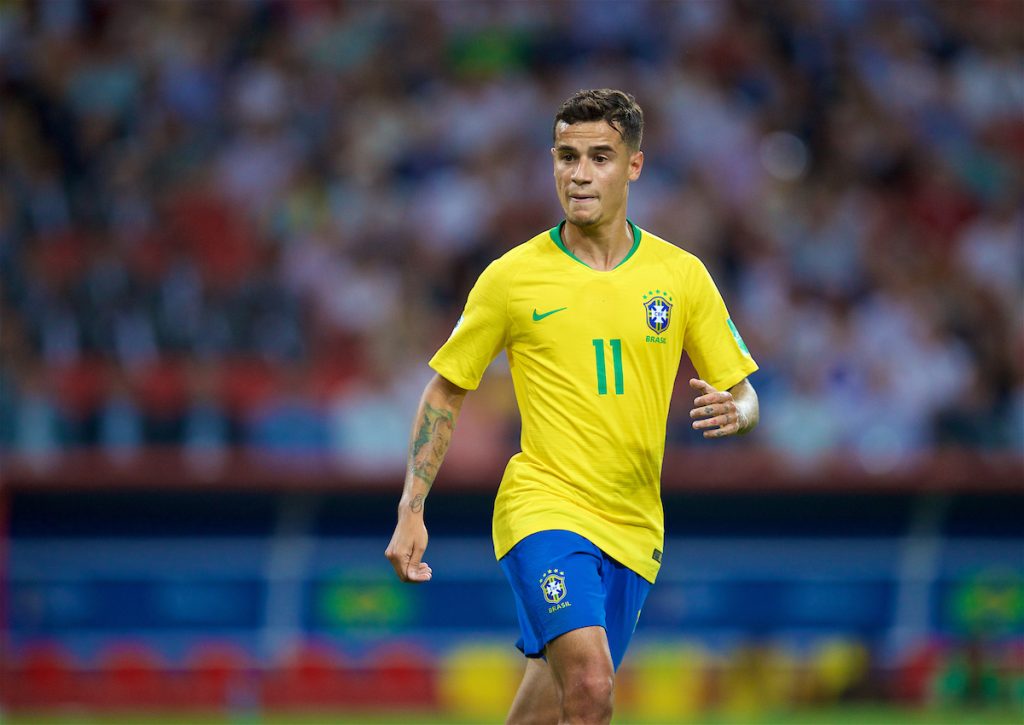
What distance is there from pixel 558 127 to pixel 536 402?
106 centimetres

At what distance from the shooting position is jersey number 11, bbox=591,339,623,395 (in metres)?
6.32

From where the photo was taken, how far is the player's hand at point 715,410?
19.5 feet

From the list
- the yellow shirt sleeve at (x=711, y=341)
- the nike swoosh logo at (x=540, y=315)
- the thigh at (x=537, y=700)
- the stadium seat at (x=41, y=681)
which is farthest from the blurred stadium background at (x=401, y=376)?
the nike swoosh logo at (x=540, y=315)

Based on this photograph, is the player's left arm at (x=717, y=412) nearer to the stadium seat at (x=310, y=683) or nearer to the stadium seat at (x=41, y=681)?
the stadium seat at (x=310, y=683)

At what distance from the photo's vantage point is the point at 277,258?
1449 cm

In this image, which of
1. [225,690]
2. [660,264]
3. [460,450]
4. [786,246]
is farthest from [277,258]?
[660,264]

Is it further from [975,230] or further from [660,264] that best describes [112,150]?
[660,264]

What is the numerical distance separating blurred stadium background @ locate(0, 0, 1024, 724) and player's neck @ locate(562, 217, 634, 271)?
690 centimetres

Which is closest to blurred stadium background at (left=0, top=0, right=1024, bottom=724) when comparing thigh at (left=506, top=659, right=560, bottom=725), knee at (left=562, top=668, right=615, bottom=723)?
thigh at (left=506, top=659, right=560, bottom=725)

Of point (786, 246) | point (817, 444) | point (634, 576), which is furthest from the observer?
point (786, 246)

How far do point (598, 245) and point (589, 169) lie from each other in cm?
34

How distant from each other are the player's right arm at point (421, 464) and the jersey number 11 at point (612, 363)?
1.74ft

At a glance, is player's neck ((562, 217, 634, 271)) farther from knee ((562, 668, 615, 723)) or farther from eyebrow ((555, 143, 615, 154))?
knee ((562, 668, 615, 723))

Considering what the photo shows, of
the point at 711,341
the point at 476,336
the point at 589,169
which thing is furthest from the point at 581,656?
the point at 589,169
